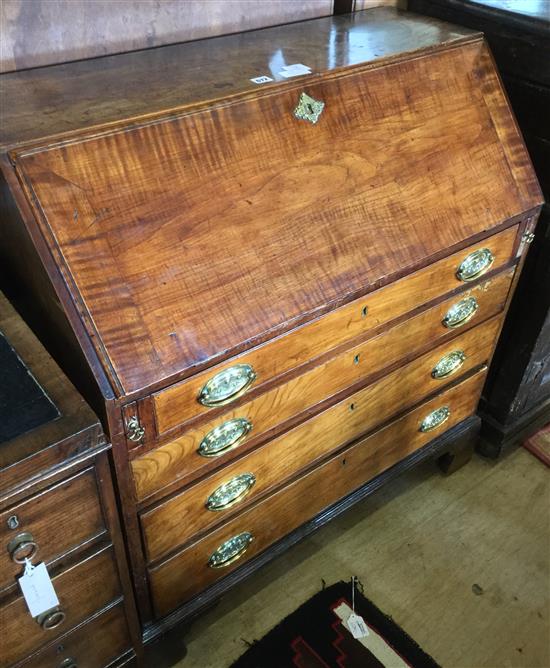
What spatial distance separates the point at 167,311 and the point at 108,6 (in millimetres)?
662

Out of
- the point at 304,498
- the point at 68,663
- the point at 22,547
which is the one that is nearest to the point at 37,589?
the point at 22,547

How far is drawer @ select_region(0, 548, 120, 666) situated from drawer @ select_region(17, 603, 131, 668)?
0.03m

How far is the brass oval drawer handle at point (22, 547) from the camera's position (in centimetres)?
90

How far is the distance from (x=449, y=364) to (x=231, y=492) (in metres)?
0.66

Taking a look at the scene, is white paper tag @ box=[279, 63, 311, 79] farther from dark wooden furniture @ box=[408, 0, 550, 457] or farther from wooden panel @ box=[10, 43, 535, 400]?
dark wooden furniture @ box=[408, 0, 550, 457]

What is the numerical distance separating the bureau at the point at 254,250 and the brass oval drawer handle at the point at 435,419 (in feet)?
0.45

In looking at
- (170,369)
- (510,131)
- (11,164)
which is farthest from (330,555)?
(11,164)

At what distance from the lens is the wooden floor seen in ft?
5.19

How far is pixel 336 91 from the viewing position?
3.85 feet

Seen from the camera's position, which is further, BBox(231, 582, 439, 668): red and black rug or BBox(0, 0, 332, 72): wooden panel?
BBox(231, 582, 439, 668): red and black rug

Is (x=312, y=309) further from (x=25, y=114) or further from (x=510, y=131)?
(x=510, y=131)

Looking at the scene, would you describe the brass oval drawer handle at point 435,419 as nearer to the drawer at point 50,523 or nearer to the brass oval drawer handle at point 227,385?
the brass oval drawer handle at point 227,385

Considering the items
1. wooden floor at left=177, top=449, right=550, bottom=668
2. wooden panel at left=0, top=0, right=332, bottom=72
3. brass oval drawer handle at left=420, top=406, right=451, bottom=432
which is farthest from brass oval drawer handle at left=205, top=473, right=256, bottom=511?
wooden panel at left=0, top=0, right=332, bottom=72

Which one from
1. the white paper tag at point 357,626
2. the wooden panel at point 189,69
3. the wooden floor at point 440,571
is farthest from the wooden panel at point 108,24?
the white paper tag at point 357,626
